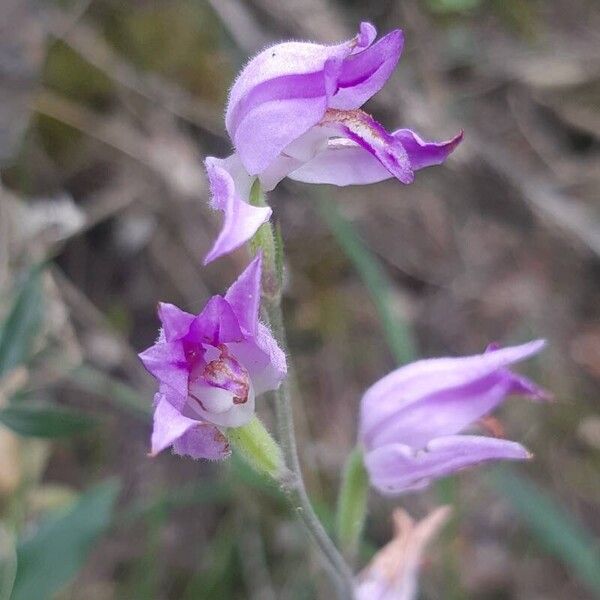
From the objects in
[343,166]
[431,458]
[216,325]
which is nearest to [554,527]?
[431,458]

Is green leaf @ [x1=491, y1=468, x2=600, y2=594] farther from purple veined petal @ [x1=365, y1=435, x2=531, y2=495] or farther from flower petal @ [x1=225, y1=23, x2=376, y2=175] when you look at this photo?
flower petal @ [x1=225, y1=23, x2=376, y2=175]

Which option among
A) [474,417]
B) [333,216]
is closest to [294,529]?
[333,216]

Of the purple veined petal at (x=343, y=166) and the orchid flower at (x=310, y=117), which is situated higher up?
the orchid flower at (x=310, y=117)

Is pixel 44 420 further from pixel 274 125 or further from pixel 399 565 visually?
pixel 274 125

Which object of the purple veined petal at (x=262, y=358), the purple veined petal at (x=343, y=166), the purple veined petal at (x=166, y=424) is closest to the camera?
the purple veined petal at (x=166, y=424)

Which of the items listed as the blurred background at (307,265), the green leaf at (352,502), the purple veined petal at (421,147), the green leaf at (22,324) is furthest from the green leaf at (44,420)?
the purple veined petal at (421,147)

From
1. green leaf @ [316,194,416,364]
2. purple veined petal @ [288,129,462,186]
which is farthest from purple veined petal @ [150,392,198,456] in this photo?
green leaf @ [316,194,416,364]

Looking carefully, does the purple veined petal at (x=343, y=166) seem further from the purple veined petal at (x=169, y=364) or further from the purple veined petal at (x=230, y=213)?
the purple veined petal at (x=169, y=364)
